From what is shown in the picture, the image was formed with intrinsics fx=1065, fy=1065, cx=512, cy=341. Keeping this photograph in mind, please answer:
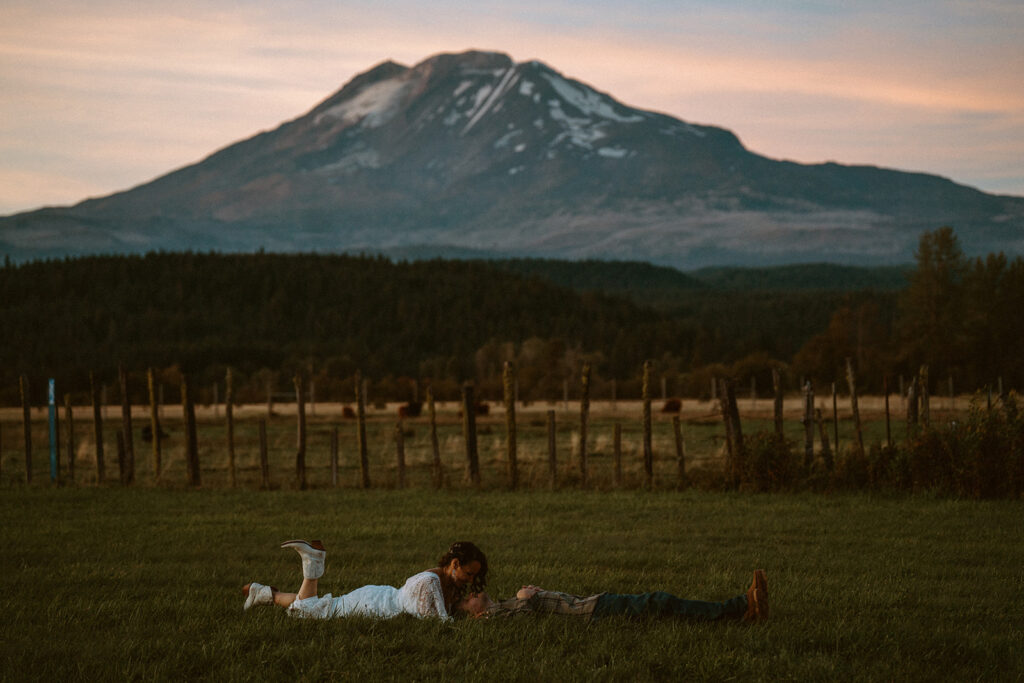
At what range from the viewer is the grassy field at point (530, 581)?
7.09 metres

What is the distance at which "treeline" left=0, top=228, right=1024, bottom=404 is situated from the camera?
7131cm

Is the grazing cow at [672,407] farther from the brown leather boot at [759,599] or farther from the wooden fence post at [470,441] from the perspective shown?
the brown leather boot at [759,599]

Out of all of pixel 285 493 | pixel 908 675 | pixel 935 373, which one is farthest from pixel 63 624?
pixel 935 373

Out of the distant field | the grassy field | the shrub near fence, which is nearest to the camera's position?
the grassy field

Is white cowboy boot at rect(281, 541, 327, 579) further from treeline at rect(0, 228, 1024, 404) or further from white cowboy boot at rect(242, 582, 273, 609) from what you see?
treeline at rect(0, 228, 1024, 404)

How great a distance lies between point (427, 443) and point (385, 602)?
94.5ft

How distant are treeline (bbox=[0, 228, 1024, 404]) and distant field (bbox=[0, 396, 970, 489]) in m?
13.6

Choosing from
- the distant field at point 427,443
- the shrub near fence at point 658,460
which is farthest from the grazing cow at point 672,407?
the shrub near fence at point 658,460

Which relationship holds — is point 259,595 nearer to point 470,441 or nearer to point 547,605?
point 547,605

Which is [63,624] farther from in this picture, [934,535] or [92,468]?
[92,468]

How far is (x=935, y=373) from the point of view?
68.1 metres

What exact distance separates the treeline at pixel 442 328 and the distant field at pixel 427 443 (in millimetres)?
13608

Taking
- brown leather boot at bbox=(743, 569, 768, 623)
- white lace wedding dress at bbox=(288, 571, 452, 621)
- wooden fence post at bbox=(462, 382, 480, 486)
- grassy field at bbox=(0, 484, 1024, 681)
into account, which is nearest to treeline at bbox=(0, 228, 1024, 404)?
wooden fence post at bbox=(462, 382, 480, 486)

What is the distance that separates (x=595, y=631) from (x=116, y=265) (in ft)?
507
